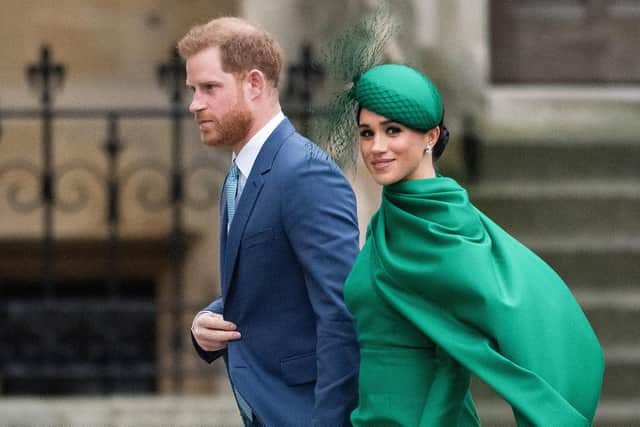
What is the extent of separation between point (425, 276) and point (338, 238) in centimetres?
32

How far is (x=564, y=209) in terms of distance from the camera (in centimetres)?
723

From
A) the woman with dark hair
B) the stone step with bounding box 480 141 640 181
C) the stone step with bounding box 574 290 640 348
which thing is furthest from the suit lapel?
the stone step with bounding box 480 141 640 181

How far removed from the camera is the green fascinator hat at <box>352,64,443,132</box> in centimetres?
347

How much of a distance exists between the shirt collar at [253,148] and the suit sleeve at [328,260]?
0.44 ft

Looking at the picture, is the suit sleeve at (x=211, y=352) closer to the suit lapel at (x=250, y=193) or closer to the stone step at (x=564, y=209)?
the suit lapel at (x=250, y=193)

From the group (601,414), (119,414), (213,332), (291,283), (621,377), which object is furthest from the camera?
(119,414)

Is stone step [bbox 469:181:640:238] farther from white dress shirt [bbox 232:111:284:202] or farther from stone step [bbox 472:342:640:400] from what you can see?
white dress shirt [bbox 232:111:284:202]

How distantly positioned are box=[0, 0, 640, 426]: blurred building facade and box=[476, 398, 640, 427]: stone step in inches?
0.4

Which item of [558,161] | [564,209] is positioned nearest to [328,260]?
[564,209]

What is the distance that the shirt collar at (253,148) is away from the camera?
3.84 meters

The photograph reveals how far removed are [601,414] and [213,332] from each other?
2.88 metres

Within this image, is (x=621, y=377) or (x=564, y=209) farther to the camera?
(x=564, y=209)

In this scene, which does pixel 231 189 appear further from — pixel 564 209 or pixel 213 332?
pixel 564 209

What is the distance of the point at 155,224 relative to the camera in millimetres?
8711
